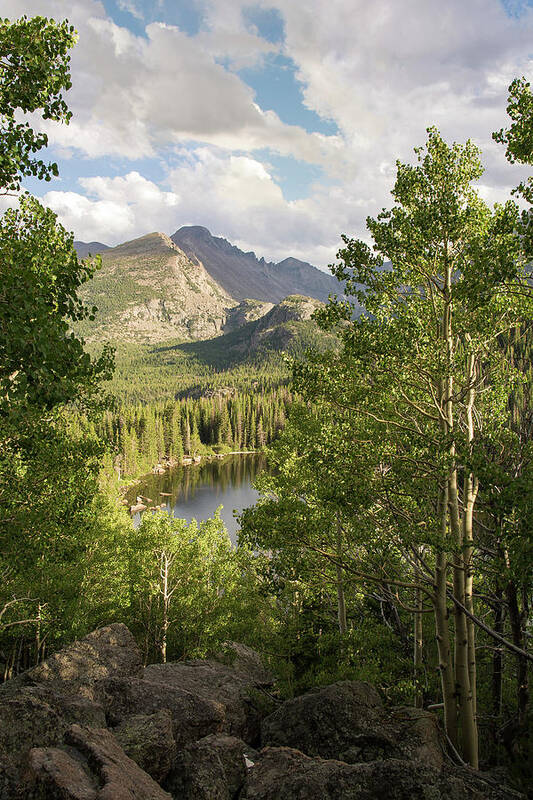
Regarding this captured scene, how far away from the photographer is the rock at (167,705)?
1053cm

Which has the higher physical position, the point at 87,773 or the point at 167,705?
the point at 87,773

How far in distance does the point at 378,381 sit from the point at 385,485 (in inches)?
87.1

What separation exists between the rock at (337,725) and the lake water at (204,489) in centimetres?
4458

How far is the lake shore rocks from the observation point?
626cm

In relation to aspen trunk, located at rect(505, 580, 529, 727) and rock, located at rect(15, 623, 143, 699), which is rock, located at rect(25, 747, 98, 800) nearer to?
rock, located at rect(15, 623, 143, 699)

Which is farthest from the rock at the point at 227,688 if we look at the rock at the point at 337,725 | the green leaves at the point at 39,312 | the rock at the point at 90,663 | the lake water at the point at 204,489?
the lake water at the point at 204,489

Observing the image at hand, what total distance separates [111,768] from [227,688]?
34.4 ft

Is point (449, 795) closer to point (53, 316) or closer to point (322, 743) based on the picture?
point (322, 743)

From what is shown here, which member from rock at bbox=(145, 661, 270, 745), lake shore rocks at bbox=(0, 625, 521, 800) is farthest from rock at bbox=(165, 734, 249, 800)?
rock at bbox=(145, 661, 270, 745)

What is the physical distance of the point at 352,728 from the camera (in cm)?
1003

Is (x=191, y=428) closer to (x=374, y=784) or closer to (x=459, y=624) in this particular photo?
(x=459, y=624)

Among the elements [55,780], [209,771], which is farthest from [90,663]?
[55,780]

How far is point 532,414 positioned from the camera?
9852mm

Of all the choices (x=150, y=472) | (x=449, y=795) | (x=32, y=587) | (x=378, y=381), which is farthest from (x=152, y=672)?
(x=150, y=472)
